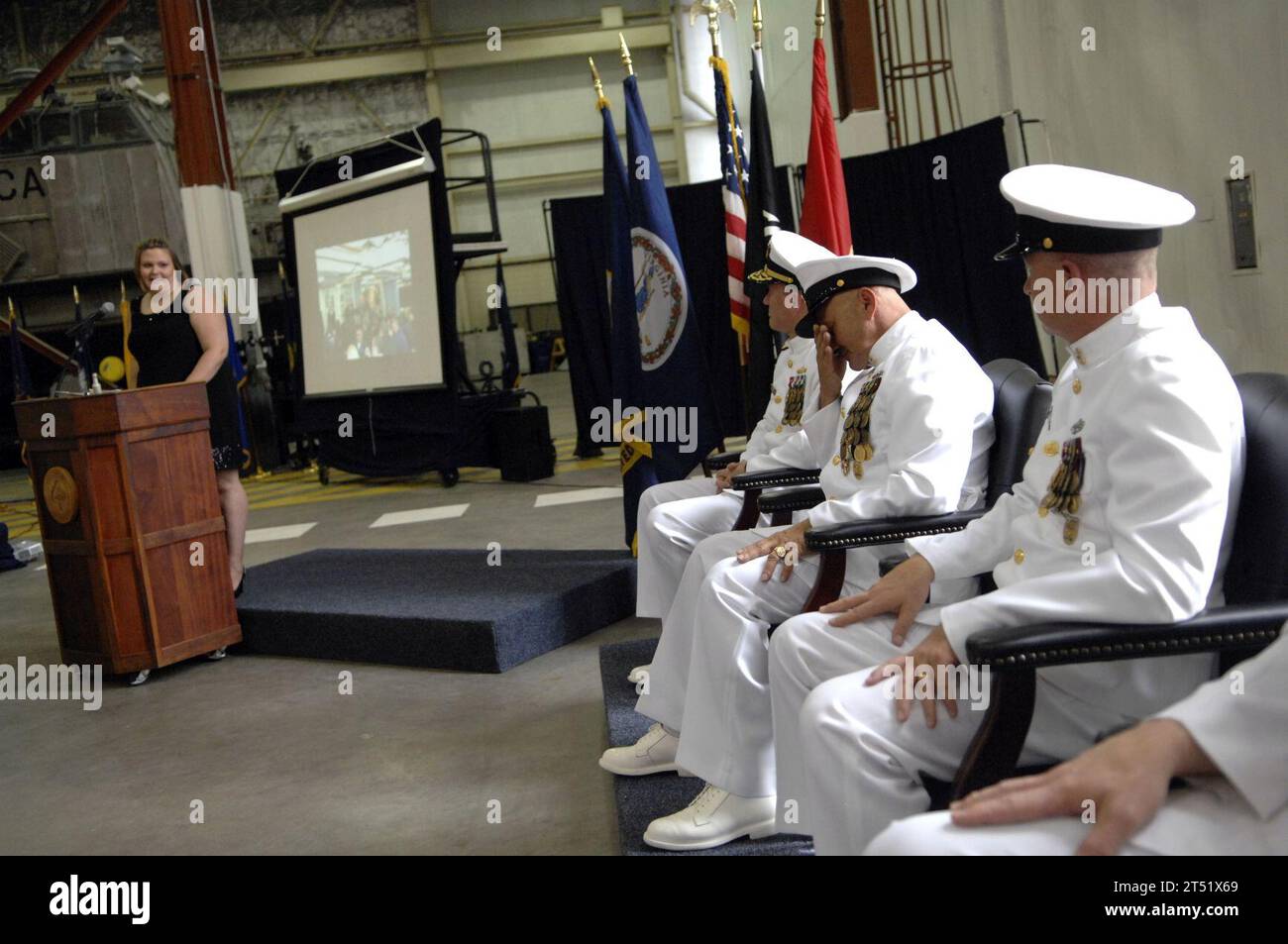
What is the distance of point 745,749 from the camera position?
2260 millimetres

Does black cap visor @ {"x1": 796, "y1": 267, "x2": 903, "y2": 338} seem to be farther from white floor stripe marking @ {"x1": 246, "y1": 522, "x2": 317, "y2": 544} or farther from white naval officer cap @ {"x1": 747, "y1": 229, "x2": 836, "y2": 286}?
white floor stripe marking @ {"x1": 246, "y1": 522, "x2": 317, "y2": 544}

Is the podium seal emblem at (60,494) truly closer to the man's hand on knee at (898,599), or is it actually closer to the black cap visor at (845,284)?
the black cap visor at (845,284)

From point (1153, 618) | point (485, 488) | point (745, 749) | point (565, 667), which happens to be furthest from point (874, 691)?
point (485, 488)

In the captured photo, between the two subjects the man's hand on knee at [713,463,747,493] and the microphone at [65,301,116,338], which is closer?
the man's hand on knee at [713,463,747,493]

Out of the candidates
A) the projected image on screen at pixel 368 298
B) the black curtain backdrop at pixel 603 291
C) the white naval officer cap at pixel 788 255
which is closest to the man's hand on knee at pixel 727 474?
the white naval officer cap at pixel 788 255

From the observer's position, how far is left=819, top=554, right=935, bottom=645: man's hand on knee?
6.30 feet

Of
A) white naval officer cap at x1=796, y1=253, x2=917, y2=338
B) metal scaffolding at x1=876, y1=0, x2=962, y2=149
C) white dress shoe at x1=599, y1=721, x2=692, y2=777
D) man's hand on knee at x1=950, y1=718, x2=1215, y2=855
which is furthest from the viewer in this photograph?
metal scaffolding at x1=876, y1=0, x2=962, y2=149

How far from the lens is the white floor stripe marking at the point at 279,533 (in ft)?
23.7

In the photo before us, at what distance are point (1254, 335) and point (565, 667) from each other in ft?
7.91

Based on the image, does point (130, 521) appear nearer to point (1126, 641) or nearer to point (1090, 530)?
point (1090, 530)

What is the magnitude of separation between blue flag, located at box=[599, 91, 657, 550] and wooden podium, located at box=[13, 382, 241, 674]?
1.63 m

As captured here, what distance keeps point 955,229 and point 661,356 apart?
245 centimetres

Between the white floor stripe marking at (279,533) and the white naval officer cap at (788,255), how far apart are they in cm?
475

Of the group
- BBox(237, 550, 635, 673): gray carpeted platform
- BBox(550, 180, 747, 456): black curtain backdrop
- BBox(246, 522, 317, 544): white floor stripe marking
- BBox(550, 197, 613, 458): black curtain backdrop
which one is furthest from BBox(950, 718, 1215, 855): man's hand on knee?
BBox(550, 197, 613, 458): black curtain backdrop
